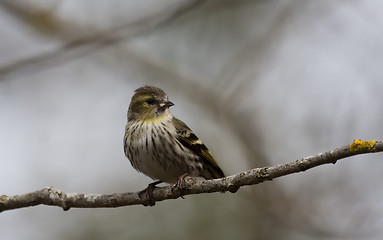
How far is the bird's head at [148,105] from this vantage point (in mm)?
6543

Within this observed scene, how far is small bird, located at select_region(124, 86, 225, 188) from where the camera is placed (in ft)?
19.7

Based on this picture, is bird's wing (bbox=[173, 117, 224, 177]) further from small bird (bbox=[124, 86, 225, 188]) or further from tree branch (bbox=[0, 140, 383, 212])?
tree branch (bbox=[0, 140, 383, 212])

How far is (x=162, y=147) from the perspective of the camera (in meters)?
6.05

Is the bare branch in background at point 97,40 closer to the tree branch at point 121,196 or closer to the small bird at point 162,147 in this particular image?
the small bird at point 162,147

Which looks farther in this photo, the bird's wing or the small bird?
the bird's wing

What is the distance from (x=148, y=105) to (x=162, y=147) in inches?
32.8

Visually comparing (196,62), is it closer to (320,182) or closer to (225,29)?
(225,29)

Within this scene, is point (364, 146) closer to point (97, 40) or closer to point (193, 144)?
point (193, 144)

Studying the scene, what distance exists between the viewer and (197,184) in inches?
192

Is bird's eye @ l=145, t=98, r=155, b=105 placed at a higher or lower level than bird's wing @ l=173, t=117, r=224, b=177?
higher

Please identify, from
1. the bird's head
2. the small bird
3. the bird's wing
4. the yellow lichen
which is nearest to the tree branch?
the small bird

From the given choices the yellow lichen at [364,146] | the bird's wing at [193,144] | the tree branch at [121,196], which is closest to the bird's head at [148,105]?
the bird's wing at [193,144]

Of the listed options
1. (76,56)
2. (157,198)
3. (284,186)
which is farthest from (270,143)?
(157,198)

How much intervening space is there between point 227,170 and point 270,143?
91 centimetres
